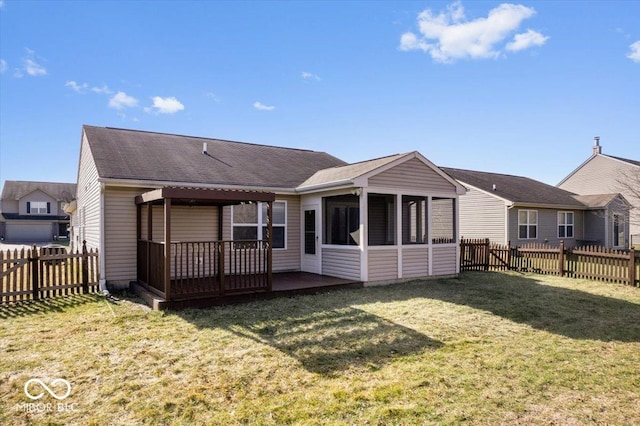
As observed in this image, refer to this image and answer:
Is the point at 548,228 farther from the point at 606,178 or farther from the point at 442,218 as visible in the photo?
the point at 606,178

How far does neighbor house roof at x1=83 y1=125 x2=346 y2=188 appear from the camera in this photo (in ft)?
33.0

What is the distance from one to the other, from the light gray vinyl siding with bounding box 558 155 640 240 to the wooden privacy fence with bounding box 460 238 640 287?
692 inches

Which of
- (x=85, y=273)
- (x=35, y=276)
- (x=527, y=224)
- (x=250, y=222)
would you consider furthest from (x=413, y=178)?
(x=527, y=224)

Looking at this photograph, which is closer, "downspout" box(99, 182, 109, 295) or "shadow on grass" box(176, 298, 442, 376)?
"shadow on grass" box(176, 298, 442, 376)

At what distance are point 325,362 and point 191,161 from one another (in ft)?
29.1

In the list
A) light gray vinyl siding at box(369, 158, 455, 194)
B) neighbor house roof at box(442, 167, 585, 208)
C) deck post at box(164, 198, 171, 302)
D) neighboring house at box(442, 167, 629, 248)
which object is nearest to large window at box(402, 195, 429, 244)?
light gray vinyl siding at box(369, 158, 455, 194)

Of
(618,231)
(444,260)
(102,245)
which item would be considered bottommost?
(444,260)

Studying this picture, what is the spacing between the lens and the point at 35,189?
42.9 meters

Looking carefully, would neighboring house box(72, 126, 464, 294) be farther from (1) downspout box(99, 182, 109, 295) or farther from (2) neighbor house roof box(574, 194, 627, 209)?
(2) neighbor house roof box(574, 194, 627, 209)

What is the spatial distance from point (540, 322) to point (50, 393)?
7.49 m

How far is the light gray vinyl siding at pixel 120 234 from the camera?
30.6 feet

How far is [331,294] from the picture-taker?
29.8 ft

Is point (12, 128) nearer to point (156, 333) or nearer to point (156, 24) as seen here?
→ point (156, 24)

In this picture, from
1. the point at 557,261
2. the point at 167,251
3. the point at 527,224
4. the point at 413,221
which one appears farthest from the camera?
the point at 527,224
